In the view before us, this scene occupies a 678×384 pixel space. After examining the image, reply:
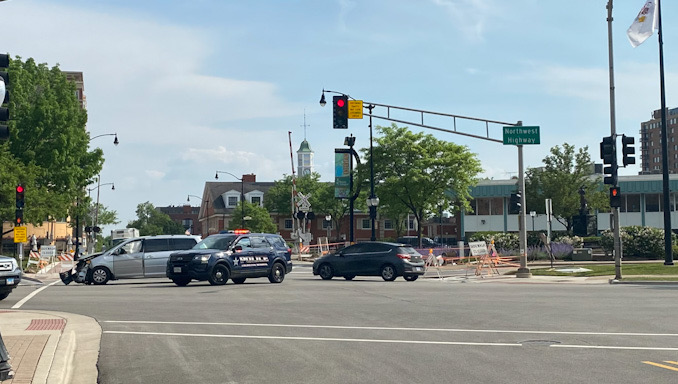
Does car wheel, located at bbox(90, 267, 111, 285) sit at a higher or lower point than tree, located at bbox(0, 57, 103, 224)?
lower

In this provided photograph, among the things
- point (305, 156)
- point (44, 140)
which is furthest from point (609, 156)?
point (305, 156)

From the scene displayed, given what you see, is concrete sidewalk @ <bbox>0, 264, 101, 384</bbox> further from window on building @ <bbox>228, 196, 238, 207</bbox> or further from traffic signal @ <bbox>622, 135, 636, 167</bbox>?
window on building @ <bbox>228, 196, 238, 207</bbox>

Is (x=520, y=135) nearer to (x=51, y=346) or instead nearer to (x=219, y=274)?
(x=219, y=274)

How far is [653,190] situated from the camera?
80438 mm

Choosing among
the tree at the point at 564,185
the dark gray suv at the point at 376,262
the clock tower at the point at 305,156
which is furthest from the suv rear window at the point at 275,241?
the clock tower at the point at 305,156

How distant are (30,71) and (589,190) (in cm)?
4422

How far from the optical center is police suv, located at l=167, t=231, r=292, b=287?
27.1 metres

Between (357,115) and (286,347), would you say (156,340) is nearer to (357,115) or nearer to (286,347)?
(286,347)

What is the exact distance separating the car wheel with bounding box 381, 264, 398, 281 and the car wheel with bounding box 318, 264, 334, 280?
85.7 inches

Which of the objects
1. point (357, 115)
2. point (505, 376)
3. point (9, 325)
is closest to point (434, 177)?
point (357, 115)

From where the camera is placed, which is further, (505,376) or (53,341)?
(53,341)

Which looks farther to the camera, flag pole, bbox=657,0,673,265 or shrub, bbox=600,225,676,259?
shrub, bbox=600,225,676,259

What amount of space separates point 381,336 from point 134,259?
63.2 ft

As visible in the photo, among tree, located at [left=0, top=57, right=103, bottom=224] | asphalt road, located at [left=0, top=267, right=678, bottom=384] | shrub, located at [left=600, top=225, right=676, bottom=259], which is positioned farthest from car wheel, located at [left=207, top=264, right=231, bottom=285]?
tree, located at [left=0, top=57, right=103, bottom=224]
